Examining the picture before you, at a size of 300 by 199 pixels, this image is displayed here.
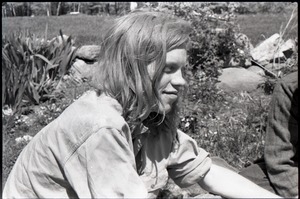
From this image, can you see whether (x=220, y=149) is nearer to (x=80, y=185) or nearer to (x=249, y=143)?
(x=249, y=143)

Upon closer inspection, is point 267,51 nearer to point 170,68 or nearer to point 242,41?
point 242,41

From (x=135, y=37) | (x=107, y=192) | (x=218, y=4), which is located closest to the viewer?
(x=107, y=192)

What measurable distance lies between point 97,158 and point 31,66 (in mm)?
3528

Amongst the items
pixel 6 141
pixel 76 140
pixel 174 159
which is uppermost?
pixel 76 140

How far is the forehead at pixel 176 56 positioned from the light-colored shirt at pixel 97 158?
9.8 inches

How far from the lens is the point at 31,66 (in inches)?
199

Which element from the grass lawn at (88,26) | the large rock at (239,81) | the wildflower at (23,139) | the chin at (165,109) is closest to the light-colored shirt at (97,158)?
the chin at (165,109)

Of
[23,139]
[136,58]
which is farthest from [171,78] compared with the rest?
[23,139]

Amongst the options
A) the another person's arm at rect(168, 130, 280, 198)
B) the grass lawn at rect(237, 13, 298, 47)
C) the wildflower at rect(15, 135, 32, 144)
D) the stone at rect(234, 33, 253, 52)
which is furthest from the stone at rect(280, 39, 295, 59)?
the another person's arm at rect(168, 130, 280, 198)

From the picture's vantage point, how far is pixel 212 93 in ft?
15.5


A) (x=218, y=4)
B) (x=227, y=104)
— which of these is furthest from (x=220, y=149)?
(x=218, y=4)

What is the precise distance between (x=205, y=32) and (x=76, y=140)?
379cm

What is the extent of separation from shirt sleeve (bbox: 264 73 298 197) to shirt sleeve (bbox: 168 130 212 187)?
0.98 ft

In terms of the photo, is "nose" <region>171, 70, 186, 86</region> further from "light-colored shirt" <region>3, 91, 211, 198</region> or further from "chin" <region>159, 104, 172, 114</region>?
"light-colored shirt" <region>3, 91, 211, 198</region>
